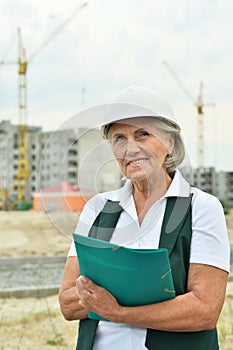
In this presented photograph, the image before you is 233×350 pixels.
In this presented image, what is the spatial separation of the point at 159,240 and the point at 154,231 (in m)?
0.03

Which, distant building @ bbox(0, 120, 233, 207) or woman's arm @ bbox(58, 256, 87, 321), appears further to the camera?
woman's arm @ bbox(58, 256, 87, 321)

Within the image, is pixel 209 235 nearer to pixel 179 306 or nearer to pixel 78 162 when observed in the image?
pixel 179 306

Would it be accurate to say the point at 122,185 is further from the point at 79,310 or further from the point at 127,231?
the point at 79,310

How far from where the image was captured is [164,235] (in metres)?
1.46

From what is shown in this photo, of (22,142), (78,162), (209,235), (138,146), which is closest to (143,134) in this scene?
(138,146)

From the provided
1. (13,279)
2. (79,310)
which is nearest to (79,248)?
(79,310)

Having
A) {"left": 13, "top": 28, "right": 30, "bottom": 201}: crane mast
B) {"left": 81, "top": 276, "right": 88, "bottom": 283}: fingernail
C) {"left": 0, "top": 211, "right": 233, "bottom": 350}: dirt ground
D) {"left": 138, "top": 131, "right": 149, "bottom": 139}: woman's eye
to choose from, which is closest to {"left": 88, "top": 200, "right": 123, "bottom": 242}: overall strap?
{"left": 81, "top": 276, "right": 88, "bottom": 283}: fingernail

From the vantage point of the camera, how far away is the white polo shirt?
1434mm

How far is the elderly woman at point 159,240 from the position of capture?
139 centimetres

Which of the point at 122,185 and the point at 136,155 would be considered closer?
the point at 136,155

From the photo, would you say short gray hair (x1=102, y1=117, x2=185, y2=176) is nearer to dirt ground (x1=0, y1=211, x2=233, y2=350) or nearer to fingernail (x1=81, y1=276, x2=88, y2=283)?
fingernail (x1=81, y1=276, x2=88, y2=283)

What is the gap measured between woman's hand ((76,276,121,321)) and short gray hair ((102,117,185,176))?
38 centimetres

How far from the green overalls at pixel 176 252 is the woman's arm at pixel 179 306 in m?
0.04

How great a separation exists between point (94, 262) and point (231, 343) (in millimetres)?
2932
